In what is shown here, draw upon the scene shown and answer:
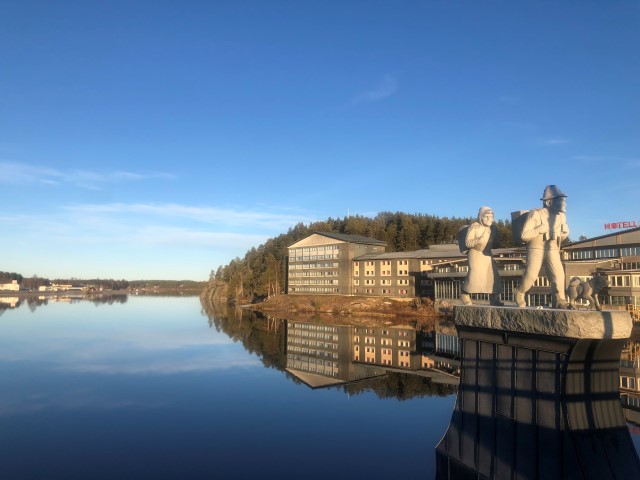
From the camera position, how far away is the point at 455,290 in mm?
57312

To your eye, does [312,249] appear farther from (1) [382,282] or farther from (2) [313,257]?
(1) [382,282]

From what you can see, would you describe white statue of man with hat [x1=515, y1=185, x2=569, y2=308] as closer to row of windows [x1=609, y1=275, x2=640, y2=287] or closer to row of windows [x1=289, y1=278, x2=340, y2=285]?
row of windows [x1=609, y1=275, x2=640, y2=287]

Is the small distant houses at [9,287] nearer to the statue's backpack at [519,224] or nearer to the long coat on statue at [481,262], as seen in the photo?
the long coat on statue at [481,262]

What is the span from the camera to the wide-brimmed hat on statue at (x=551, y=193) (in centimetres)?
909

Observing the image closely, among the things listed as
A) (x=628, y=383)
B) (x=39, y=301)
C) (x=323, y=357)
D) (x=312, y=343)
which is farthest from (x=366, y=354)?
(x=39, y=301)

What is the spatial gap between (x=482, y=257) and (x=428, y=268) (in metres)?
56.9

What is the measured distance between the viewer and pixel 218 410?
19.2 m

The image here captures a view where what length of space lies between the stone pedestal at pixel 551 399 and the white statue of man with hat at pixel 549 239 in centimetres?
140

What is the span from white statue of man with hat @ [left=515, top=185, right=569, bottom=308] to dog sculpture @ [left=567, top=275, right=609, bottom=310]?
16cm

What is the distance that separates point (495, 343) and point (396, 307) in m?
55.8

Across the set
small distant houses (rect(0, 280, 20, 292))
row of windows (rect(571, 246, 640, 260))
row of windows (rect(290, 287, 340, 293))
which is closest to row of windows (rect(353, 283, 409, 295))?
row of windows (rect(290, 287, 340, 293))

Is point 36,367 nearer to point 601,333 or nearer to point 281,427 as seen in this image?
point 281,427

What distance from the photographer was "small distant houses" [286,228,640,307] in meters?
44.7

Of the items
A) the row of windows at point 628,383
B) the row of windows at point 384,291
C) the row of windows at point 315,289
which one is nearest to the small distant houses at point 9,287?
the row of windows at point 315,289
